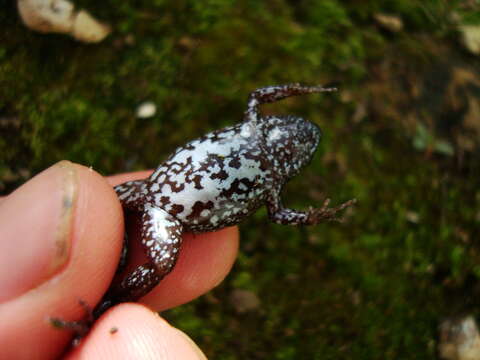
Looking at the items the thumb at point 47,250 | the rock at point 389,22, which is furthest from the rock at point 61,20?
the rock at point 389,22

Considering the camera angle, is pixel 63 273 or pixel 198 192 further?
pixel 198 192

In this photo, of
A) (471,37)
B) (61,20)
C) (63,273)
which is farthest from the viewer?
(471,37)

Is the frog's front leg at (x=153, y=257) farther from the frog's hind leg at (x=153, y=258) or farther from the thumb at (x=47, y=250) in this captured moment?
the thumb at (x=47, y=250)

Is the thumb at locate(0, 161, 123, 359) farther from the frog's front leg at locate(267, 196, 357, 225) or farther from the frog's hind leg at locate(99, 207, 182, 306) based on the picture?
the frog's front leg at locate(267, 196, 357, 225)

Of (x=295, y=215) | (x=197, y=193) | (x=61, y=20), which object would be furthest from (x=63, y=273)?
(x=61, y=20)

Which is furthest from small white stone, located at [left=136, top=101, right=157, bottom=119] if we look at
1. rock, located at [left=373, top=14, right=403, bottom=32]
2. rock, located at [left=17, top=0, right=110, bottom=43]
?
rock, located at [left=373, top=14, right=403, bottom=32]

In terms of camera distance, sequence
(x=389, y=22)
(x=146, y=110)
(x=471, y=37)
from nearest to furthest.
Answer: (x=146, y=110)
(x=389, y=22)
(x=471, y=37)

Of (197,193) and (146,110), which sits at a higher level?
(197,193)

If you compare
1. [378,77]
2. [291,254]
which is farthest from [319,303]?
[378,77]

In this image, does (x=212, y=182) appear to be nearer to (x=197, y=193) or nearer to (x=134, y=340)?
(x=197, y=193)
